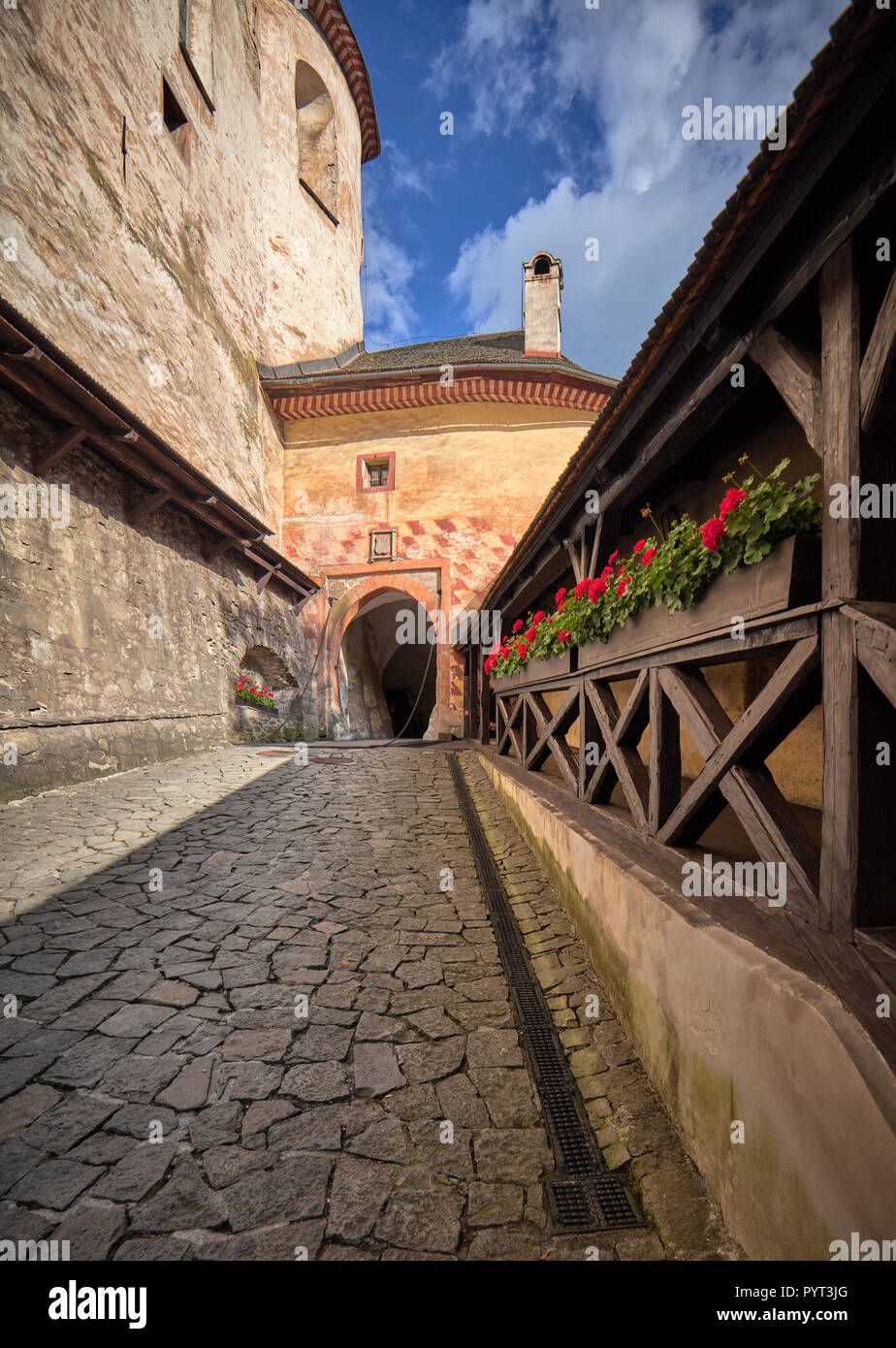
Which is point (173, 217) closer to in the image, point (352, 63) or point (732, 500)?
point (732, 500)

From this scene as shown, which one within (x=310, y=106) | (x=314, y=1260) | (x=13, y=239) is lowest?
(x=314, y=1260)

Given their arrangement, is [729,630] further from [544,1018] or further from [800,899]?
[544,1018]

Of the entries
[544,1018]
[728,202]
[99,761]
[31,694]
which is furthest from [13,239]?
[544,1018]

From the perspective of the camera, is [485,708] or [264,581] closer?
[485,708]

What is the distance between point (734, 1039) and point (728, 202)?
2580 mm

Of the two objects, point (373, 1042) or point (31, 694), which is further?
point (31, 694)

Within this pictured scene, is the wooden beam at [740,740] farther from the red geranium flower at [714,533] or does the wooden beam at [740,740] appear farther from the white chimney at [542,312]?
the white chimney at [542,312]

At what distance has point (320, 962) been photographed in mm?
3041

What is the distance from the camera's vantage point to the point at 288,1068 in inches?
88.7

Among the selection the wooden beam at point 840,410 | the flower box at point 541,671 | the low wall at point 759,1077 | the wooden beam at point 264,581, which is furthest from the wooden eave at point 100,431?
the low wall at point 759,1077

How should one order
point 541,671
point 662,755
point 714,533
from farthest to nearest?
point 541,671, point 662,755, point 714,533

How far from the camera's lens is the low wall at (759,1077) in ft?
3.83

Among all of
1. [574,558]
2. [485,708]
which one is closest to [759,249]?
[574,558]

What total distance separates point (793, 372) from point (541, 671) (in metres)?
3.07
